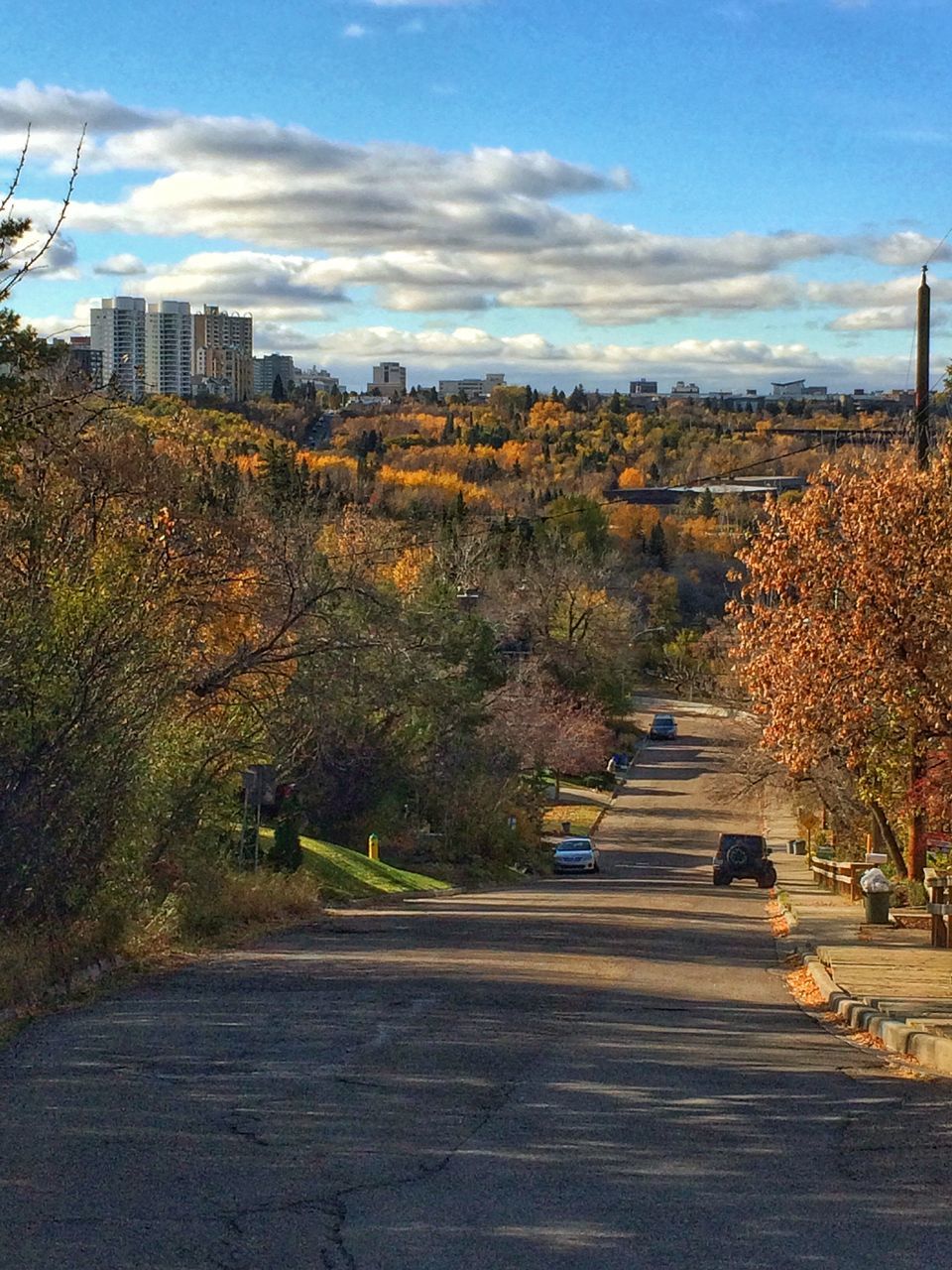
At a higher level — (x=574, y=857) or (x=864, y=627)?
(x=864, y=627)

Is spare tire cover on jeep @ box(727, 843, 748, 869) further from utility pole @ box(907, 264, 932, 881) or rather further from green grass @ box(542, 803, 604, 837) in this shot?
green grass @ box(542, 803, 604, 837)

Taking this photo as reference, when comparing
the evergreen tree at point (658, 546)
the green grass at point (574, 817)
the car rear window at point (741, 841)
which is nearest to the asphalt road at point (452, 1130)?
the car rear window at point (741, 841)

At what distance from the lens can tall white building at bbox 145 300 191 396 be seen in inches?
6526

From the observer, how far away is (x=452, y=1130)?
29.8ft

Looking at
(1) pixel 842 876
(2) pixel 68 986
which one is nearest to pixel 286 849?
(1) pixel 842 876

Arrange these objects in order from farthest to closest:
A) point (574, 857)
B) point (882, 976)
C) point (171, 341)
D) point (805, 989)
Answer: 1. point (171, 341)
2. point (574, 857)
3. point (805, 989)
4. point (882, 976)

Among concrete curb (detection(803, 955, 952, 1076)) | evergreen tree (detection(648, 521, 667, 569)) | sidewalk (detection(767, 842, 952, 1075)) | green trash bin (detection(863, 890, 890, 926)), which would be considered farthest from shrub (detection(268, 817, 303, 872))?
evergreen tree (detection(648, 521, 667, 569))

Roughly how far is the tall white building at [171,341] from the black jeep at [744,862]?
401ft

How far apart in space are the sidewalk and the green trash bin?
0.18 m

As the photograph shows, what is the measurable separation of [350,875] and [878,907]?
13.0 meters

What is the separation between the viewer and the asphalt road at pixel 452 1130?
22.7ft

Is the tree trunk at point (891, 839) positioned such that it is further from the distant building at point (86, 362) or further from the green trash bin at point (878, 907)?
the distant building at point (86, 362)

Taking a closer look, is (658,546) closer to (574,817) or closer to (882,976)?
(574,817)

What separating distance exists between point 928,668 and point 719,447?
6503 inches
